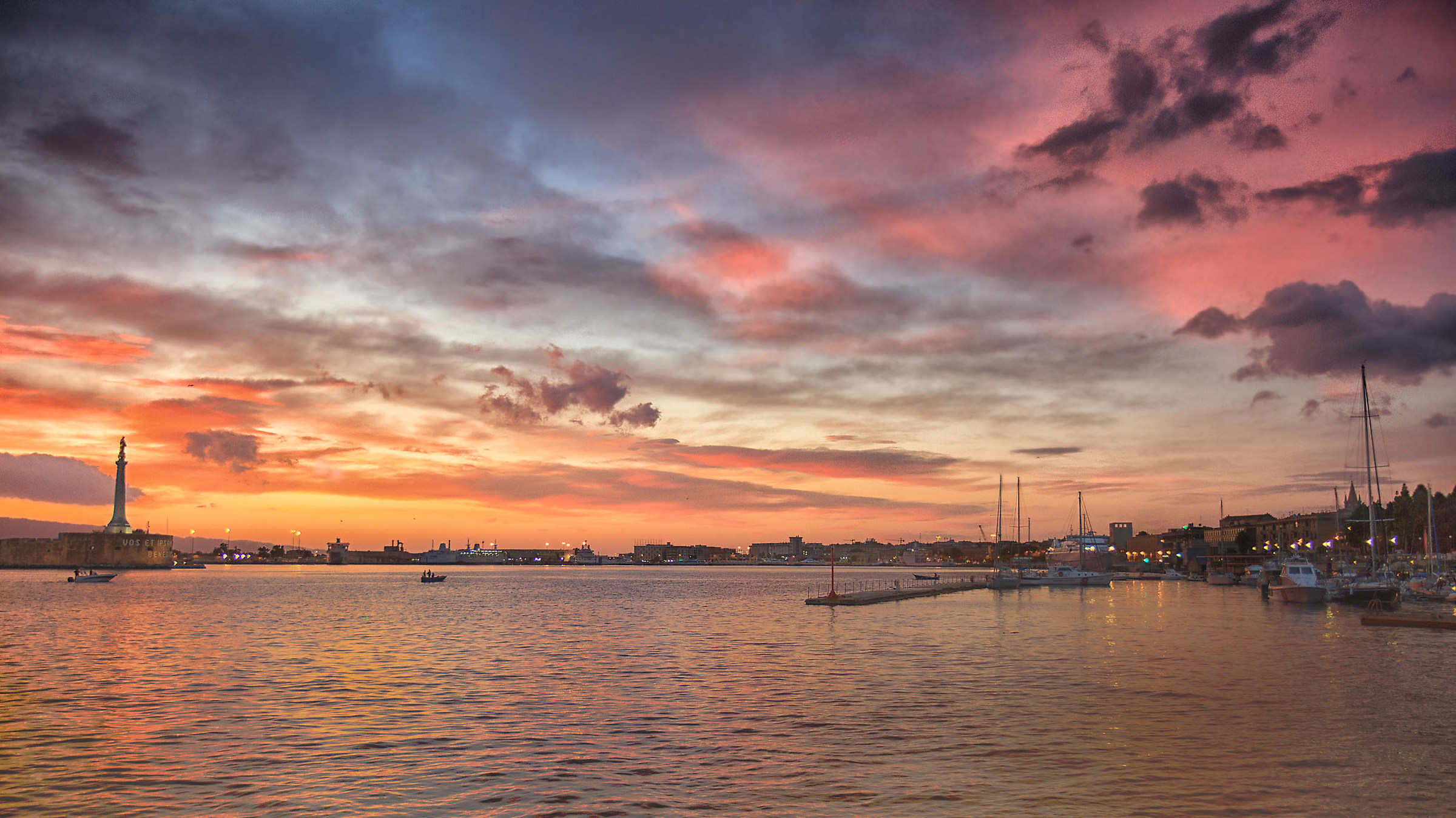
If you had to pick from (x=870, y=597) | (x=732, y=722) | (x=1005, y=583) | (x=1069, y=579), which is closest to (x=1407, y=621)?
(x=870, y=597)

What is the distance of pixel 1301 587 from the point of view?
103 meters

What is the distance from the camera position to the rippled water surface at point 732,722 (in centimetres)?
2220

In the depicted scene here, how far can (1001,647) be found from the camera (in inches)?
2304

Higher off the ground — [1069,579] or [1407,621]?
[1407,621]

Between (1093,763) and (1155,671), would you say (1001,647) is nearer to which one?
(1155,671)

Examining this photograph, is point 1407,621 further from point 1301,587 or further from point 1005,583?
point 1005,583

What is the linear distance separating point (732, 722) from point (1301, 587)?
9489 centimetres

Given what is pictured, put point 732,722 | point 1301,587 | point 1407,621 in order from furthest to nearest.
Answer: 1. point 1301,587
2. point 1407,621
3. point 732,722

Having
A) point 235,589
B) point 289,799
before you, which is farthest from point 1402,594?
point 235,589

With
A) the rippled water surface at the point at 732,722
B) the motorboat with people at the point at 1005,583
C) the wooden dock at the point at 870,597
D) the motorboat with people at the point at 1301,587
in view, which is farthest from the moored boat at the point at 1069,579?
the rippled water surface at the point at 732,722

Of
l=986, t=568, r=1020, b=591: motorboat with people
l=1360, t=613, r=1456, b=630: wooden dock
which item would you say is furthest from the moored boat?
l=1360, t=613, r=1456, b=630: wooden dock

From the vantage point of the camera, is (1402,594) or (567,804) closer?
(567,804)

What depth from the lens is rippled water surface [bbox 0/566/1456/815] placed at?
22.2 m

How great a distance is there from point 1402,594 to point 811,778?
114 m
